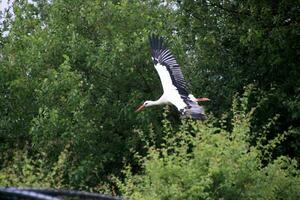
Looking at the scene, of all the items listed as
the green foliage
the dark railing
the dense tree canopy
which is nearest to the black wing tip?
the dense tree canopy

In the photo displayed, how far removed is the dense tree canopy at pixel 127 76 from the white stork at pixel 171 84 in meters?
0.42

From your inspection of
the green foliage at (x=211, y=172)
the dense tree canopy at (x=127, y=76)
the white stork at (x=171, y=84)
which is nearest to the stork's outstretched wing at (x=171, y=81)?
the white stork at (x=171, y=84)

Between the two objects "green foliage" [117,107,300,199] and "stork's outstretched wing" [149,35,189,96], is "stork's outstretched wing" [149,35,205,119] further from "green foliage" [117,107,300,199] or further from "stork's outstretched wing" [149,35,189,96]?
"green foliage" [117,107,300,199]

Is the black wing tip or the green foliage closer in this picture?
the green foliage

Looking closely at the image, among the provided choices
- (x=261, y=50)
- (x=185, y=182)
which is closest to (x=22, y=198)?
(x=185, y=182)

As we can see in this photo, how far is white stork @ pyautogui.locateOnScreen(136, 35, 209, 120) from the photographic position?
10898mm

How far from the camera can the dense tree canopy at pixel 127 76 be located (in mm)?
12086

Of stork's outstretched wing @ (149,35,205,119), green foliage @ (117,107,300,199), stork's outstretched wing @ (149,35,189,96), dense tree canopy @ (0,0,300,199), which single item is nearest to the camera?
green foliage @ (117,107,300,199)

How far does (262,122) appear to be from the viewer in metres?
12.8

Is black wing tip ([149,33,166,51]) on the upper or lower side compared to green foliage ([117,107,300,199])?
upper

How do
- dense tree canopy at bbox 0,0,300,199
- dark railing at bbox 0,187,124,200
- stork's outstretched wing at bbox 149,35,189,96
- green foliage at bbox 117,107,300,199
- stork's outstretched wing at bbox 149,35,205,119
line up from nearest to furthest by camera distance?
dark railing at bbox 0,187,124,200
green foliage at bbox 117,107,300,199
stork's outstretched wing at bbox 149,35,205,119
stork's outstretched wing at bbox 149,35,189,96
dense tree canopy at bbox 0,0,300,199

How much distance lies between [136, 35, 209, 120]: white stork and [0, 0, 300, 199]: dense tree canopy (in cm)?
42

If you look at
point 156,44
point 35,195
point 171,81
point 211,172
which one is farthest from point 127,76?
point 35,195

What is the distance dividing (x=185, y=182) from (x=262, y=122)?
Answer: 19.2ft
